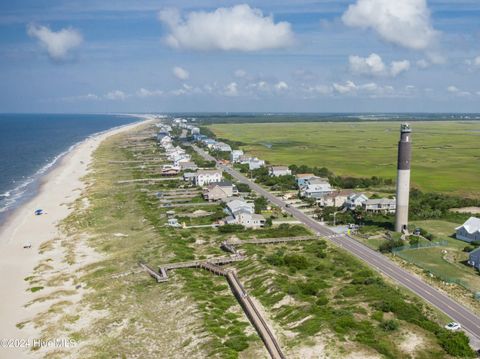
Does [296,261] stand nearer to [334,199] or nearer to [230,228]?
[230,228]

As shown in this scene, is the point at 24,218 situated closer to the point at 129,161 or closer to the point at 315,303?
the point at 315,303

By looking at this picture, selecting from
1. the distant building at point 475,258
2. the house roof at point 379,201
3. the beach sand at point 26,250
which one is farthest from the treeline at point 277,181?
the distant building at point 475,258

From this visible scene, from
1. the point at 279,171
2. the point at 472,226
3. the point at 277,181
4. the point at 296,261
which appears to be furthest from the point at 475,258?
the point at 279,171

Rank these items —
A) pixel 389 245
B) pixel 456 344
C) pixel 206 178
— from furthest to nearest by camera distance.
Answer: pixel 206 178 → pixel 389 245 → pixel 456 344

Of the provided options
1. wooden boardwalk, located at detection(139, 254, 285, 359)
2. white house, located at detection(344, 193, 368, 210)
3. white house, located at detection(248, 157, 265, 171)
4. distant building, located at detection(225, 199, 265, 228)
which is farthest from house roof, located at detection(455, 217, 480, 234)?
white house, located at detection(248, 157, 265, 171)

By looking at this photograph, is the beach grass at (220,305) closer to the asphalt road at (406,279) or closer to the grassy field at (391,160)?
the asphalt road at (406,279)

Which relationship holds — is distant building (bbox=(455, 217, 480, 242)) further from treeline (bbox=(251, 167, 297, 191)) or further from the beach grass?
treeline (bbox=(251, 167, 297, 191))
